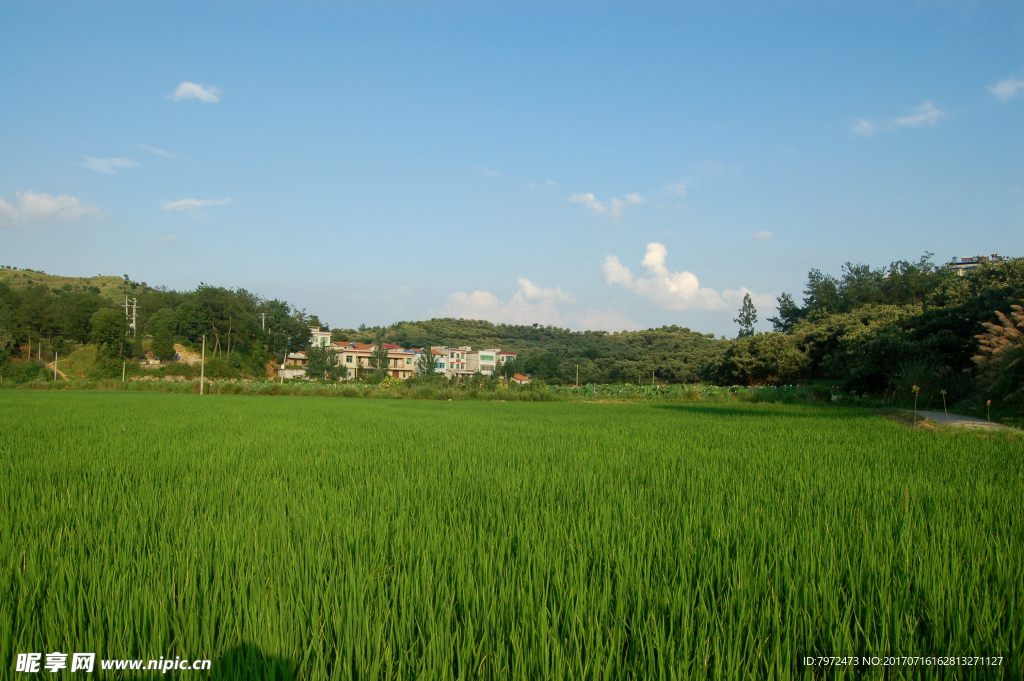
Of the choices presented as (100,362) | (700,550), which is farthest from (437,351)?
(700,550)

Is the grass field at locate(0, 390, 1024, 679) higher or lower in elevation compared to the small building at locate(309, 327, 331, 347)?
lower

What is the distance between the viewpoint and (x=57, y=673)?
1.28 meters

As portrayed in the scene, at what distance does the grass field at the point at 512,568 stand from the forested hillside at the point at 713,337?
1009 cm

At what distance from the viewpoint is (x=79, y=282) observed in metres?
74.6

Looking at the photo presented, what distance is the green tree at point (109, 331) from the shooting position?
4250 centimetres

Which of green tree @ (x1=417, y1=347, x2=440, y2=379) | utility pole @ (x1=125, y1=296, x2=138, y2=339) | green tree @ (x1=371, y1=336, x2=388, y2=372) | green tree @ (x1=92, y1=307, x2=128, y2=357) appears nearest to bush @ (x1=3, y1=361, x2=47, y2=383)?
green tree @ (x1=92, y1=307, x2=128, y2=357)

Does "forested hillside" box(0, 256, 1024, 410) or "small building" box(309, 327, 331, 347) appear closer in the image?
"forested hillside" box(0, 256, 1024, 410)

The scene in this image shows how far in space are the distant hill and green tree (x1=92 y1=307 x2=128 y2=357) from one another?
26.4m

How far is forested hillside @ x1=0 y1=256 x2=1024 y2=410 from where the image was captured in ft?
48.0

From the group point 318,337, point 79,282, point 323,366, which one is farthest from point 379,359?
point 79,282

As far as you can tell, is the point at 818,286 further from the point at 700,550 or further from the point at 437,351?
the point at 700,550

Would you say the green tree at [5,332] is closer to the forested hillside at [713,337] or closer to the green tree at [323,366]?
the forested hillside at [713,337]

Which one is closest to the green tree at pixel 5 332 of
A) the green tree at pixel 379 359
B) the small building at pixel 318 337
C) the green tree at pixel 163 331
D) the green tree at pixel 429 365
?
the green tree at pixel 163 331

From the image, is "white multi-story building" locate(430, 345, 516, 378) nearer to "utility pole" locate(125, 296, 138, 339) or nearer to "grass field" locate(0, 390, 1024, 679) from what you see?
"utility pole" locate(125, 296, 138, 339)
